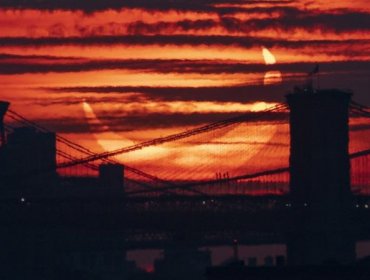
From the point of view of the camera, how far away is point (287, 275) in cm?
17075

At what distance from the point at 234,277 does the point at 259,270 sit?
6.48 feet

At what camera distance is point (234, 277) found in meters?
171

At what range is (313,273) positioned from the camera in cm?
17062

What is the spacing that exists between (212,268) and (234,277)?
3.90 metres

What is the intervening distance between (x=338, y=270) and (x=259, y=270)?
4069 millimetres

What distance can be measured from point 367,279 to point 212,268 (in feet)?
31.3

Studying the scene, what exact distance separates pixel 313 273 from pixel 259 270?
121 inches

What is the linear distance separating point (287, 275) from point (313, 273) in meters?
1.27

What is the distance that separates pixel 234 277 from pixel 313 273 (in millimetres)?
3859

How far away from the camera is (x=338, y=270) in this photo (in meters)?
171

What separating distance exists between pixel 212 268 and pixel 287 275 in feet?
17.1

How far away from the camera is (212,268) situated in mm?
174500

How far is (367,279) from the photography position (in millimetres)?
168500

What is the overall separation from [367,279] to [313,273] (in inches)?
130
